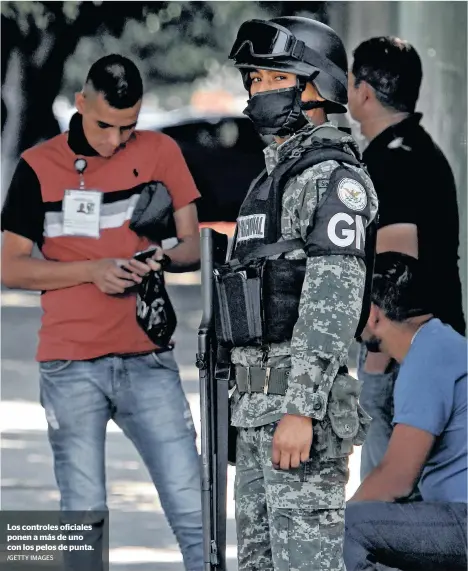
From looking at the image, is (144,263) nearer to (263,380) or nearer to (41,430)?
(41,430)

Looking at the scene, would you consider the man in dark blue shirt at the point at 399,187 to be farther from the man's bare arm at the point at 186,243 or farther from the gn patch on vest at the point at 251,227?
the gn patch on vest at the point at 251,227

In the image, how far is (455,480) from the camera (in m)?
3.91

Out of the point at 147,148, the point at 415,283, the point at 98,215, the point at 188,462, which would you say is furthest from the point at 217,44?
the point at 188,462

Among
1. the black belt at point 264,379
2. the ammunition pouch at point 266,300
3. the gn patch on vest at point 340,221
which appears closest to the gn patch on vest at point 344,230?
the gn patch on vest at point 340,221

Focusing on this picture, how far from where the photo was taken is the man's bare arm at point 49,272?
→ 13.2 ft

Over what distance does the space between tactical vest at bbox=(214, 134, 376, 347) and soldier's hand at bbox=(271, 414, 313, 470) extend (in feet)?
0.80

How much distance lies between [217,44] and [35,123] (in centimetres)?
65

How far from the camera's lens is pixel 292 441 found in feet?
9.59

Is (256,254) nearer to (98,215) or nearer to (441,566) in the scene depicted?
(98,215)

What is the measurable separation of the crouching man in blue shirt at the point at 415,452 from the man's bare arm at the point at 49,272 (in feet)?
2.73

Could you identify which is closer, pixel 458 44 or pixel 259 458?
pixel 259 458

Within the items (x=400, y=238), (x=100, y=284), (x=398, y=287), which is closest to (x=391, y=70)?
(x=400, y=238)

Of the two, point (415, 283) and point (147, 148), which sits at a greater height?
point (147, 148)

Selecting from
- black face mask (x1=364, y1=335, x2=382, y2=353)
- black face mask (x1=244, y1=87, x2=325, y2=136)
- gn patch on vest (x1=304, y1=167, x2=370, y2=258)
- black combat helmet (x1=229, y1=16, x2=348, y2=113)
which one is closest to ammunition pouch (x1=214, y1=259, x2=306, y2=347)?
gn patch on vest (x1=304, y1=167, x2=370, y2=258)
